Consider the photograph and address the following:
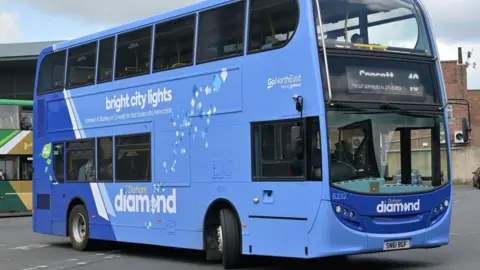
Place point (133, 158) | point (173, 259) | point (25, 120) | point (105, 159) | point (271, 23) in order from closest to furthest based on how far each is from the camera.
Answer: point (271, 23) → point (173, 259) → point (133, 158) → point (105, 159) → point (25, 120)

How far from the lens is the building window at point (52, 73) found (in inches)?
634

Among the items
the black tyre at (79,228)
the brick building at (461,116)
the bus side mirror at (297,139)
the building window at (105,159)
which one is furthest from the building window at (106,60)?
the brick building at (461,116)

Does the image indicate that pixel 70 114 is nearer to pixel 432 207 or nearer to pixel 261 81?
pixel 261 81

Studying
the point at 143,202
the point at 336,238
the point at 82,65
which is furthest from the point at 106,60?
the point at 336,238

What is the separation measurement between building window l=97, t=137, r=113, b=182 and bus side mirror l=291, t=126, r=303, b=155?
18.0ft

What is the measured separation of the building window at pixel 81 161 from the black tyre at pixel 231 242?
4.64 metres

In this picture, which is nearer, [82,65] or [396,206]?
[396,206]

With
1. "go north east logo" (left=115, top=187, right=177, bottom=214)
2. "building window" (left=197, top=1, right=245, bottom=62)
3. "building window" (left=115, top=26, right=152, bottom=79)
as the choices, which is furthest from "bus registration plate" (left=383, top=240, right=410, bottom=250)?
"building window" (left=115, top=26, right=152, bottom=79)

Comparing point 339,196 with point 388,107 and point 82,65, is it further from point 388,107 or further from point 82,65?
point 82,65

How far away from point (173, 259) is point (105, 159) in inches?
104

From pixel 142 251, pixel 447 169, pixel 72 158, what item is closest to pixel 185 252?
pixel 142 251

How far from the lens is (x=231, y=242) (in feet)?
36.7

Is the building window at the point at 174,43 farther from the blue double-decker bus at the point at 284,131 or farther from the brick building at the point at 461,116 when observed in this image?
the brick building at the point at 461,116

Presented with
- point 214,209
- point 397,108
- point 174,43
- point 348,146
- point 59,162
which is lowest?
point 214,209
